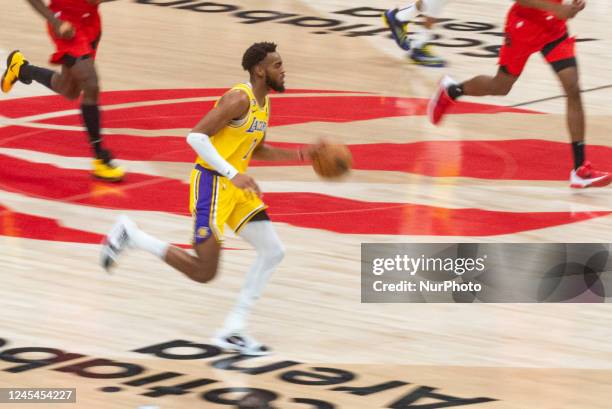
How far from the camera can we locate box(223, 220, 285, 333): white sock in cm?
744

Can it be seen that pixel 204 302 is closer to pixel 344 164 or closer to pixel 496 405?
pixel 344 164

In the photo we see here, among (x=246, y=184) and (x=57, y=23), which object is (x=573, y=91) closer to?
(x=57, y=23)

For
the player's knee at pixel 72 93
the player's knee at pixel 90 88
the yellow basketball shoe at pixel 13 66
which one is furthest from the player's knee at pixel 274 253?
the yellow basketball shoe at pixel 13 66

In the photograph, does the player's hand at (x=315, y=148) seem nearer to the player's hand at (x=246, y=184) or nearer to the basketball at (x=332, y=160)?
the basketball at (x=332, y=160)

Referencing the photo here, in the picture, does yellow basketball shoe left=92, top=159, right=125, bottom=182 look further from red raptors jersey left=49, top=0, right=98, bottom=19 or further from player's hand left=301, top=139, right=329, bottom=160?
player's hand left=301, top=139, right=329, bottom=160

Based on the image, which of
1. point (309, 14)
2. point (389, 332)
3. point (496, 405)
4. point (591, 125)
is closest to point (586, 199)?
point (591, 125)

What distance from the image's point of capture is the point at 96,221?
9602 mm

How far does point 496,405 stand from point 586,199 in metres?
3.74

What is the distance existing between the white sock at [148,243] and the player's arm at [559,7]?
3499 millimetres

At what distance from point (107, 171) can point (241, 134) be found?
121 inches

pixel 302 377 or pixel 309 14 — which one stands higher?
pixel 309 14

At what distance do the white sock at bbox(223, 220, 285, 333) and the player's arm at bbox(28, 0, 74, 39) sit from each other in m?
3.09

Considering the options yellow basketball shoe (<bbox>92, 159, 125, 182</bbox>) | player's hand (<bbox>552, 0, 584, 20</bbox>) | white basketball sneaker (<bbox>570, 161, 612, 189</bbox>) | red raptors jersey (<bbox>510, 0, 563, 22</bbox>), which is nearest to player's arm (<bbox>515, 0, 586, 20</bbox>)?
player's hand (<bbox>552, 0, 584, 20</bbox>)

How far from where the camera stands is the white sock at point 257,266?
7.44 metres
